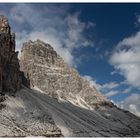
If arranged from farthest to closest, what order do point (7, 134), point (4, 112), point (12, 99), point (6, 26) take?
1. point (6, 26)
2. point (12, 99)
3. point (4, 112)
4. point (7, 134)

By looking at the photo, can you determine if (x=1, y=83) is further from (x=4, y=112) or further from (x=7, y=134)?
(x=7, y=134)

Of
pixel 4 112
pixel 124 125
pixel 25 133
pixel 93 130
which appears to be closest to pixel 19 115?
pixel 4 112

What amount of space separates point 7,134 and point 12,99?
32.3m

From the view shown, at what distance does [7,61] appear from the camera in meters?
139

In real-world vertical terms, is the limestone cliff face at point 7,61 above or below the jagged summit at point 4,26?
below

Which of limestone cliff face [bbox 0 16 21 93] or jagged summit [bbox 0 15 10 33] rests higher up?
jagged summit [bbox 0 15 10 33]

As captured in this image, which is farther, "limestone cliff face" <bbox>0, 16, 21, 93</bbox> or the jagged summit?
the jagged summit

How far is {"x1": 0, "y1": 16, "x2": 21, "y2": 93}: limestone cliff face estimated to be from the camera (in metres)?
131

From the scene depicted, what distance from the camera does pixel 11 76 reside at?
140 metres

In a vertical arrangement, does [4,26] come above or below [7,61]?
above

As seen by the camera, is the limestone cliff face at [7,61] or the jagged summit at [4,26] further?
the jagged summit at [4,26]

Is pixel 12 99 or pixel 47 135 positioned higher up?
pixel 12 99

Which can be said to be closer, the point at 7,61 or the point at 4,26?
the point at 7,61

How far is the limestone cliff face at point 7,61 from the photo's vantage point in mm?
130750
